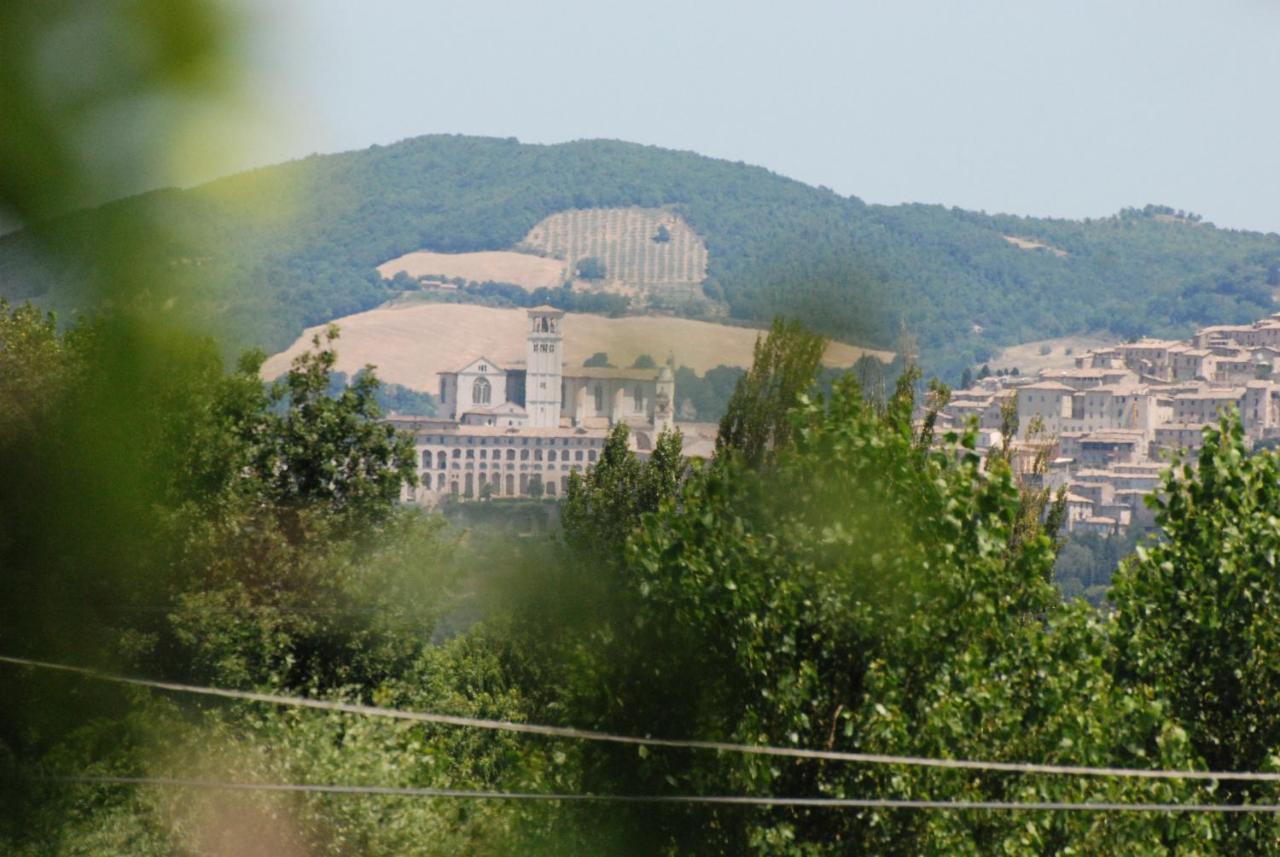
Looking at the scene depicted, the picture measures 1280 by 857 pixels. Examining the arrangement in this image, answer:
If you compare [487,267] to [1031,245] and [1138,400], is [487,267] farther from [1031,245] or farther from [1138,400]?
[1138,400]

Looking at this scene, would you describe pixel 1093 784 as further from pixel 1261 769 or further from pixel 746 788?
pixel 746 788

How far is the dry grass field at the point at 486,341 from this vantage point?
0.77 metres

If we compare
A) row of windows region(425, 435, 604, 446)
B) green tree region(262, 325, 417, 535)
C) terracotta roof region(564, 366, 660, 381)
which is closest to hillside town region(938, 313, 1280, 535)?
row of windows region(425, 435, 604, 446)

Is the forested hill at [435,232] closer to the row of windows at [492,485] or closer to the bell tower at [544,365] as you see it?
the bell tower at [544,365]

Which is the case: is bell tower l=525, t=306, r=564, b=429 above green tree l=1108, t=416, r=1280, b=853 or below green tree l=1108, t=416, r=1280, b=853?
above

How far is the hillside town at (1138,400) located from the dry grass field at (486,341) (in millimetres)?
69056

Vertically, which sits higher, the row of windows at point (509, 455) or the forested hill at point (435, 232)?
the forested hill at point (435, 232)

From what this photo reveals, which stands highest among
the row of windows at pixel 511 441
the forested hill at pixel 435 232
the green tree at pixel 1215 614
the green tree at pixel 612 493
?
the forested hill at pixel 435 232

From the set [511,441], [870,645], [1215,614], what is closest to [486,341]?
[511,441]

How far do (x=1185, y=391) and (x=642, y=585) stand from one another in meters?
89.4

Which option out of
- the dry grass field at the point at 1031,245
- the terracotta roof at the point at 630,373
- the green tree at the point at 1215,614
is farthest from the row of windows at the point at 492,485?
the dry grass field at the point at 1031,245

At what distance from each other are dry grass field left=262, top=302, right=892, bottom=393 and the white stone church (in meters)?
0.02

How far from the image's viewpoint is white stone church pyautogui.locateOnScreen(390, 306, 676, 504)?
100cm

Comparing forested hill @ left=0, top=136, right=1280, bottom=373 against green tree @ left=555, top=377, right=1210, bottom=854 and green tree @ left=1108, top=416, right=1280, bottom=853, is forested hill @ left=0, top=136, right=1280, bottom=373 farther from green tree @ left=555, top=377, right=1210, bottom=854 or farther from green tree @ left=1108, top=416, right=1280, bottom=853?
green tree @ left=1108, top=416, right=1280, bottom=853
